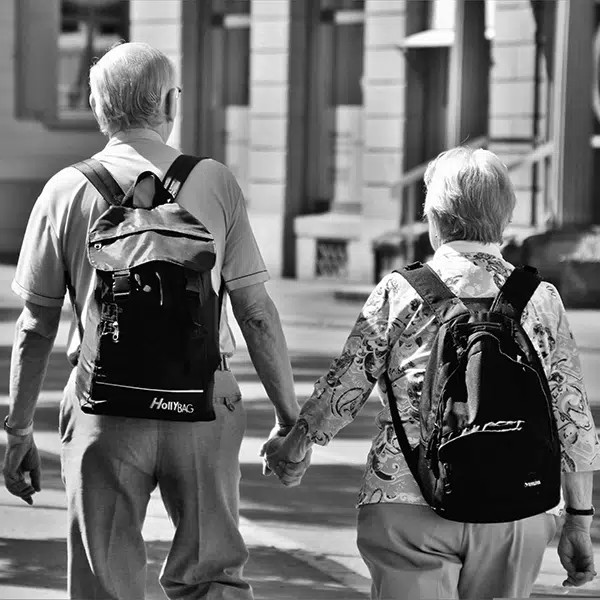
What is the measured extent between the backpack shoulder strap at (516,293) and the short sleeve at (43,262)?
1117mm

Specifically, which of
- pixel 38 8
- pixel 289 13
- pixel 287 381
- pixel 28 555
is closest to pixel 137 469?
pixel 287 381

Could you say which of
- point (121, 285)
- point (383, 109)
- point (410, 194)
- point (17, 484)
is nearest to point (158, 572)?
point (17, 484)

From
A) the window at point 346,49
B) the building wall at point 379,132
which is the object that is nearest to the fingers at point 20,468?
the building wall at point 379,132

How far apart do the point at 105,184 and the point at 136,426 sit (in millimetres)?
597

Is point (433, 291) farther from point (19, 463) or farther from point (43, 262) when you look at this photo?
point (19, 463)

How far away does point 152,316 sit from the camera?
3795 mm

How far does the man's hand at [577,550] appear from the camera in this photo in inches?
151

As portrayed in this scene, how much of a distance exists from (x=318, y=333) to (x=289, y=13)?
891 cm

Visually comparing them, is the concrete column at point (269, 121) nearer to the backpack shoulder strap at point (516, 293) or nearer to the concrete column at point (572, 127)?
the concrete column at point (572, 127)

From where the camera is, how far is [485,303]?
12.2ft

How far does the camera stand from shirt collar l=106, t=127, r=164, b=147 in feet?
13.3

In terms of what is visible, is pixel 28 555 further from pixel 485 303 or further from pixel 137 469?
pixel 485 303

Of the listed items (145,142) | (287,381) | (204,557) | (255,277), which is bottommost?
Answer: (204,557)

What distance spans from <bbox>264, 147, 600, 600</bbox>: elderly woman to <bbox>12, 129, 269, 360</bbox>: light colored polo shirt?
0.45 m
